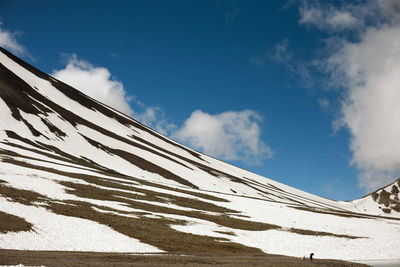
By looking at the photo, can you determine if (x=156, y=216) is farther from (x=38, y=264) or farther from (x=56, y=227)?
(x=38, y=264)

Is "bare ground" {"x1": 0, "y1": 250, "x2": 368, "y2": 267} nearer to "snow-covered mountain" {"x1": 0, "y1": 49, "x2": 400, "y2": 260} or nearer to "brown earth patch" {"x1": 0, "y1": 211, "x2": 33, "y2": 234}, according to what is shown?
"snow-covered mountain" {"x1": 0, "y1": 49, "x2": 400, "y2": 260}

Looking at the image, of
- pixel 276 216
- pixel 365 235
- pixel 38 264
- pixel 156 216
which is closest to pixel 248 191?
pixel 276 216

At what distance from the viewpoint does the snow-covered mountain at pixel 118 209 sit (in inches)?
1382

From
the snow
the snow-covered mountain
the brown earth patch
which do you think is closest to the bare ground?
the snow

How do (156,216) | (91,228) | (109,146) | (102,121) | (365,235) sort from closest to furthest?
1. (91,228)
2. (156,216)
3. (365,235)
4. (109,146)
5. (102,121)

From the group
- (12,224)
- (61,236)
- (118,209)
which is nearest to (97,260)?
(61,236)

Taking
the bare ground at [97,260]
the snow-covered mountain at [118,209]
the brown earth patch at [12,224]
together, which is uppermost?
the snow-covered mountain at [118,209]

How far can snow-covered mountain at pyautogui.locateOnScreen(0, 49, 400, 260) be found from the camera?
3509 centimetres

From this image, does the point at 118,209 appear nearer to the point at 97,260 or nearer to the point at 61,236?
the point at 61,236

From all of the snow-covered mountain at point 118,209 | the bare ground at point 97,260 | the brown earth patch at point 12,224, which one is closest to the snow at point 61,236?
the snow-covered mountain at point 118,209

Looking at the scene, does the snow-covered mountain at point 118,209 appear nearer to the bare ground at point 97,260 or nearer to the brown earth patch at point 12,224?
the brown earth patch at point 12,224

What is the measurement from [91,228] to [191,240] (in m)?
11.4

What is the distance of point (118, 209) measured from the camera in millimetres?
45938

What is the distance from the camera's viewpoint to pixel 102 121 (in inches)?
4791
